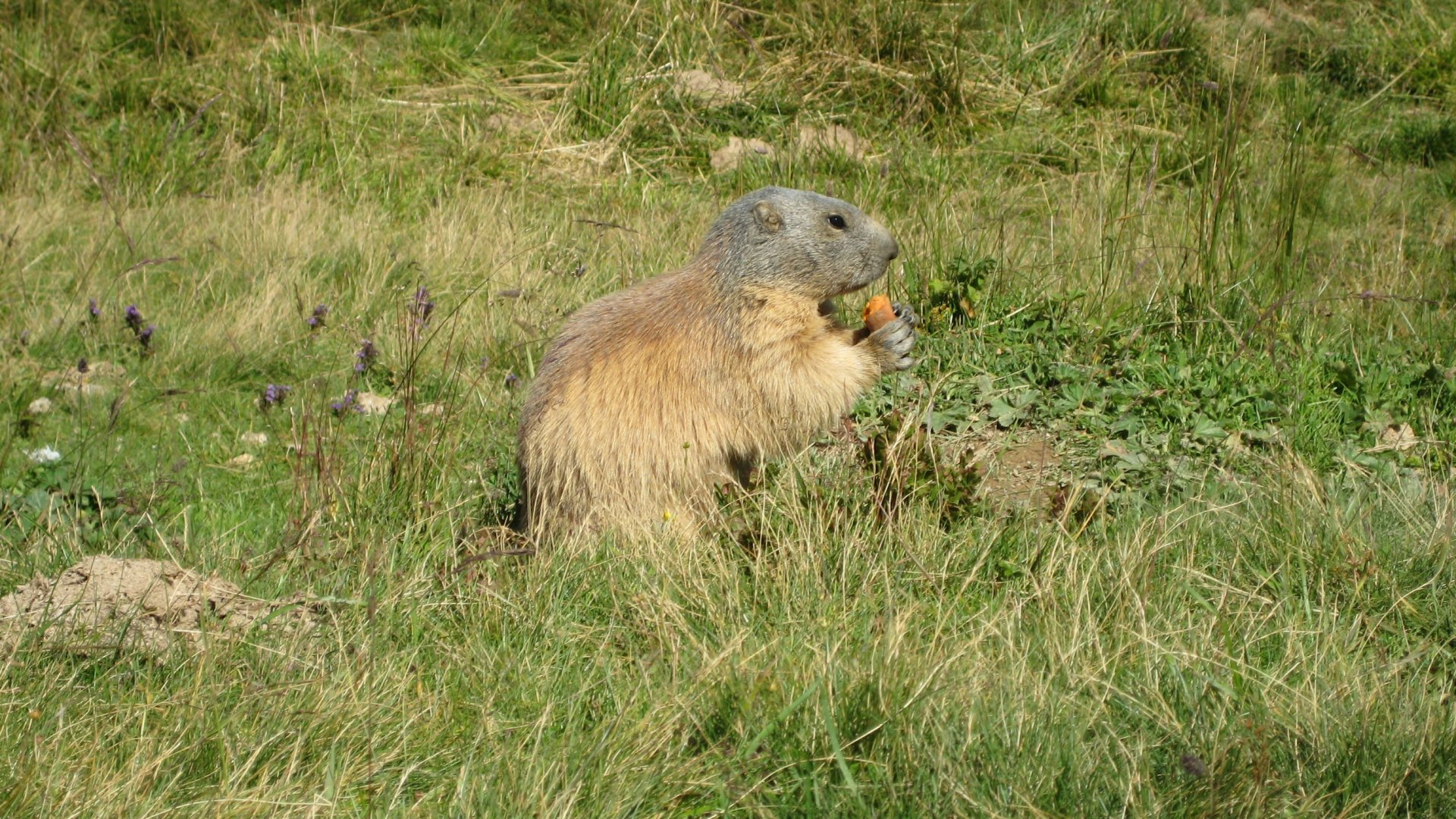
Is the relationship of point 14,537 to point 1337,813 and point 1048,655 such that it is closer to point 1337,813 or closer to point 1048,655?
point 1048,655

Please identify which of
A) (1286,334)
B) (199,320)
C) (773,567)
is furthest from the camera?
(199,320)

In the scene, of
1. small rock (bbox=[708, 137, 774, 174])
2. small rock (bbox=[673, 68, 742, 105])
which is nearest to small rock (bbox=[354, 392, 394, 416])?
small rock (bbox=[708, 137, 774, 174])

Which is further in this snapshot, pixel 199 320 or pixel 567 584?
pixel 199 320

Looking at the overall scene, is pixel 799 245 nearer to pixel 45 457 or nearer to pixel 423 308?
pixel 423 308

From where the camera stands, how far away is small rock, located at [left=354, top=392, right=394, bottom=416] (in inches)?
212

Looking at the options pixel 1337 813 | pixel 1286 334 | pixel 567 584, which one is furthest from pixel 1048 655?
pixel 1286 334

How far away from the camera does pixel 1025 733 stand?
2697 millimetres

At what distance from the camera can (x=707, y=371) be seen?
425cm

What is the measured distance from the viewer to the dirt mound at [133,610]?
10.3ft

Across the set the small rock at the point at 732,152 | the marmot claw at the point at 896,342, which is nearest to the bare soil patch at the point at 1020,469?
the marmot claw at the point at 896,342

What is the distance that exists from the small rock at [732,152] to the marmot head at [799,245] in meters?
3.30

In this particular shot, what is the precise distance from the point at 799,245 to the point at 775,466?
0.77 meters

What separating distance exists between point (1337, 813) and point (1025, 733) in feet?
2.03

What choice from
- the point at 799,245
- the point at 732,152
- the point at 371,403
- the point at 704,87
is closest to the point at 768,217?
the point at 799,245
